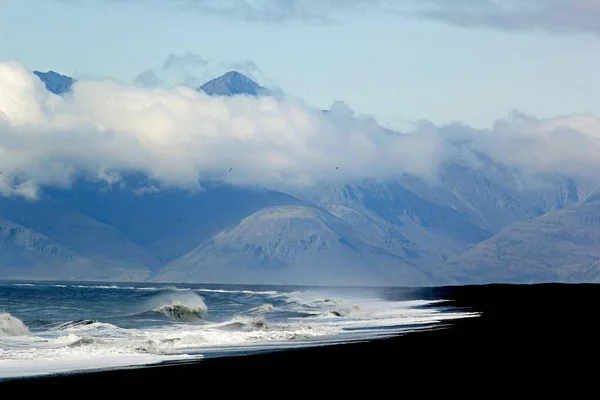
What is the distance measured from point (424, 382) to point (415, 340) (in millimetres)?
19373

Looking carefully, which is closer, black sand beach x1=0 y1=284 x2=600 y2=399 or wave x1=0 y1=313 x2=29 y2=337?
black sand beach x1=0 y1=284 x2=600 y2=399

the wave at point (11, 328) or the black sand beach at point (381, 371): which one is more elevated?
the wave at point (11, 328)

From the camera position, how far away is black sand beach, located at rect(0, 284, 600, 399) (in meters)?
38.2

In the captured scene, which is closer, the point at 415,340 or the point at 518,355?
the point at 518,355

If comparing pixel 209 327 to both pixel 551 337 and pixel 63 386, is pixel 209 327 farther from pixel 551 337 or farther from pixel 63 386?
pixel 63 386

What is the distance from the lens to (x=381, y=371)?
43031 mm

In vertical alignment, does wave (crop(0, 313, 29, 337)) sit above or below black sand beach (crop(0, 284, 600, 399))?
above

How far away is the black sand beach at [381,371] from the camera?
38.2m

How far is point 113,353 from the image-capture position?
5306 centimetres

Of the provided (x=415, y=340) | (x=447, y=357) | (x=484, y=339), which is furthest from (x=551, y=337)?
(x=447, y=357)

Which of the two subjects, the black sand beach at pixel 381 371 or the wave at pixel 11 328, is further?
the wave at pixel 11 328

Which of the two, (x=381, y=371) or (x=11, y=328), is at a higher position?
(x=11, y=328)

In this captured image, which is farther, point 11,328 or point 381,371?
point 11,328

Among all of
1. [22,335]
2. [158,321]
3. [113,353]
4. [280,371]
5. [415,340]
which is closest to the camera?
[280,371]
